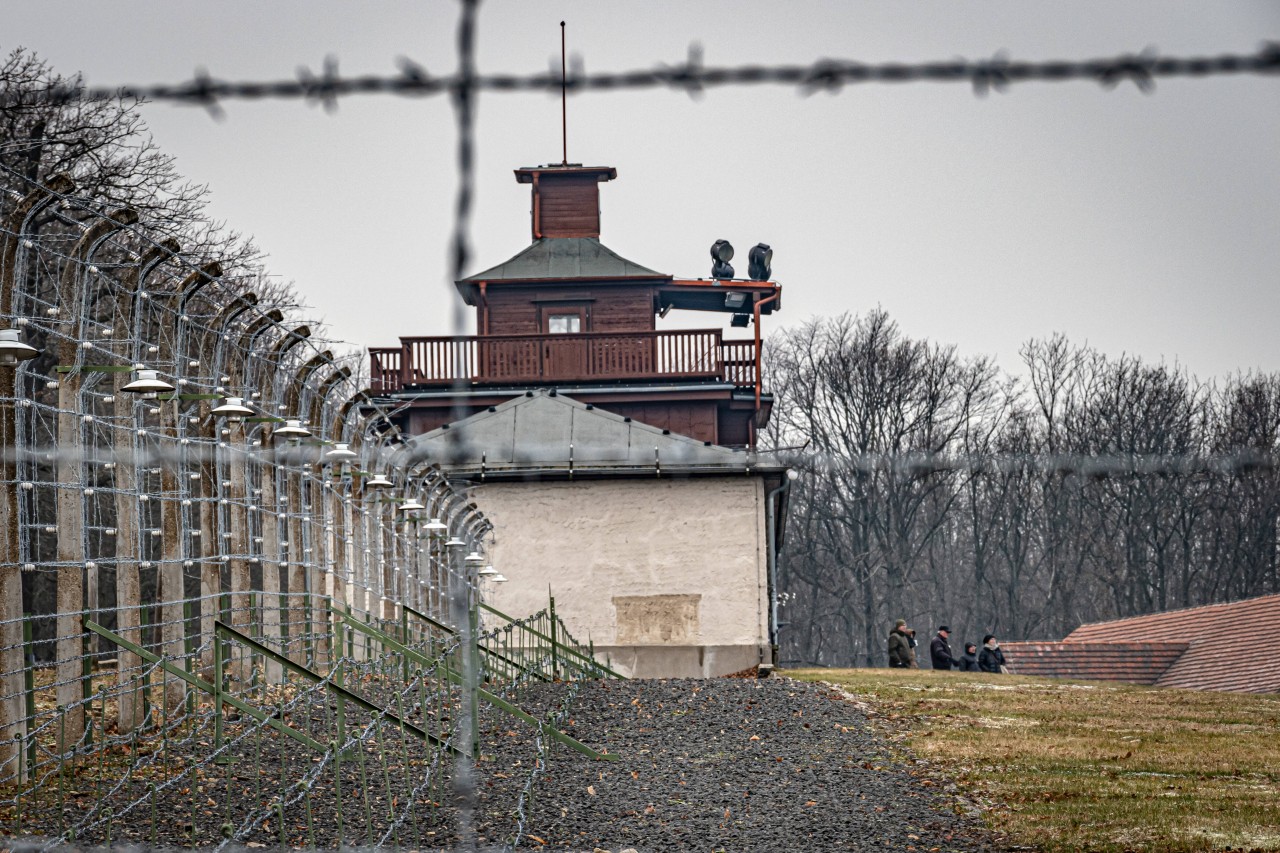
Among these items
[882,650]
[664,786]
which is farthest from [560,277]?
A: [664,786]

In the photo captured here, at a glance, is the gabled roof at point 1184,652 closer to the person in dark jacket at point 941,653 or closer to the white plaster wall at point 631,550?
the person in dark jacket at point 941,653

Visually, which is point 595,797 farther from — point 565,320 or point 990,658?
point 565,320

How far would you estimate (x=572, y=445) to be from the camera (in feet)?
107

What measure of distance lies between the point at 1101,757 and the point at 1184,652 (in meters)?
21.5

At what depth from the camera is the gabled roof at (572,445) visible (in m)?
31.1

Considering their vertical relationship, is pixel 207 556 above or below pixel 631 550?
above

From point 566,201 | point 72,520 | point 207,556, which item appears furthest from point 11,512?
point 566,201

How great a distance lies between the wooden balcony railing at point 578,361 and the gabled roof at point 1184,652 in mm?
8850

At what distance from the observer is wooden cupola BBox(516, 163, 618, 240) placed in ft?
146

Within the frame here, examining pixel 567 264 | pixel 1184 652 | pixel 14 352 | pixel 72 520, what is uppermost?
pixel 567 264

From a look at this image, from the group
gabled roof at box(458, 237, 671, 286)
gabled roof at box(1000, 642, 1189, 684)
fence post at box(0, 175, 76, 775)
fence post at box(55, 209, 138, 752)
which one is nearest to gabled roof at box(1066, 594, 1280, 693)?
gabled roof at box(1000, 642, 1189, 684)

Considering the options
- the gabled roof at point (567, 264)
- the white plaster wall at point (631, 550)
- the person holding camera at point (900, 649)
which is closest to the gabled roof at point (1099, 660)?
the person holding camera at point (900, 649)

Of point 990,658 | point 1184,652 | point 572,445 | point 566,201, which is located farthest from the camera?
point 566,201

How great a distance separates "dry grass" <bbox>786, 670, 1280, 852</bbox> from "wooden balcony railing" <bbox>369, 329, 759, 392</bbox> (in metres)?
13.2
